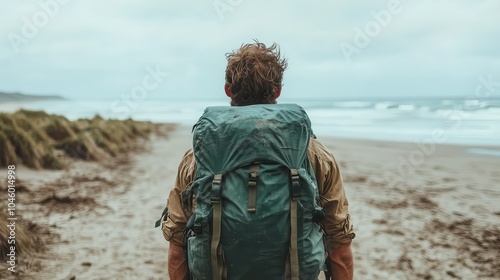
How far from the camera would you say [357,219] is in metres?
5.43

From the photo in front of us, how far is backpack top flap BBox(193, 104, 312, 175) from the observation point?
66.2 inches

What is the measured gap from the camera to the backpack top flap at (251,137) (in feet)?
5.52

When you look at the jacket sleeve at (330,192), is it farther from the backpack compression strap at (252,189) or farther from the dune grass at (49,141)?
the dune grass at (49,141)

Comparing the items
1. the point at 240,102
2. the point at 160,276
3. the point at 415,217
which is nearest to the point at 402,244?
the point at 415,217

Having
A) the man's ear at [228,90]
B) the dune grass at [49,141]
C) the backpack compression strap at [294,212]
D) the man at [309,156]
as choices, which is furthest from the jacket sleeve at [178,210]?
the dune grass at [49,141]

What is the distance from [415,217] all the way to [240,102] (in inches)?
167

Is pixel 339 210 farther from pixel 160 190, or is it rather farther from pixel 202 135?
pixel 160 190

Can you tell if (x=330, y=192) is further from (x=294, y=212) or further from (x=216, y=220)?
Answer: (x=216, y=220)

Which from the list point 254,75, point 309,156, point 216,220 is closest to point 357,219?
point 309,156

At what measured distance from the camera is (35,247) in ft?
13.6

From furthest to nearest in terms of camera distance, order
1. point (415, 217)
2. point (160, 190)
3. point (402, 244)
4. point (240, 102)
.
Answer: point (160, 190)
point (415, 217)
point (402, 244)
point (240, 102)

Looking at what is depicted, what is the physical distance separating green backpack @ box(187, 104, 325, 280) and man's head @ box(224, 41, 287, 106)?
0.17 metres

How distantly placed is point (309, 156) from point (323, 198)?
204mm

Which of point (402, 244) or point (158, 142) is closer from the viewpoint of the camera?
point (402, 244)
